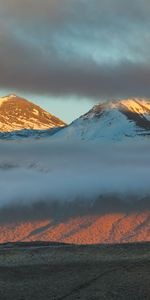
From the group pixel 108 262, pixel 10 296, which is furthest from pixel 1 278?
pixel 108 262

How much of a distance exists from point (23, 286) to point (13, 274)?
15.8 ft

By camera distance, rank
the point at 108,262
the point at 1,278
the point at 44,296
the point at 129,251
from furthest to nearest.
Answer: the point at 129,251 < the point at 108,262 < the point at 1,278 < the point at 44,296

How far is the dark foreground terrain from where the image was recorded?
Answer: 60.2 m

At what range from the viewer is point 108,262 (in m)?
71.2

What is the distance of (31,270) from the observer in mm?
70500

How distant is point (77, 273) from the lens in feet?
222

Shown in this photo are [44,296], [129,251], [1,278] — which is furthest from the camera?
[129,251]

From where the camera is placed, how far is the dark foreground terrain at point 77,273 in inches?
2372

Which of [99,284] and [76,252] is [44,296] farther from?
[76,252]

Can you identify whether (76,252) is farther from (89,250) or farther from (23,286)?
(23,286)

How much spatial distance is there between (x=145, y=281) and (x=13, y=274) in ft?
46.2

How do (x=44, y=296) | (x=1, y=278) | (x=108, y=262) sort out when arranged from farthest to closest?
(x=108, y=262) < (x=1, y=278) < (x=44, y=296)

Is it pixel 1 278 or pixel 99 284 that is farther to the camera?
pixel 1 278

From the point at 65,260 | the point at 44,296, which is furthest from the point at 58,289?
the point at 65,260
